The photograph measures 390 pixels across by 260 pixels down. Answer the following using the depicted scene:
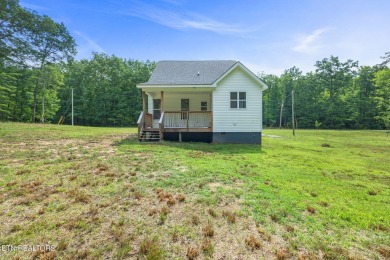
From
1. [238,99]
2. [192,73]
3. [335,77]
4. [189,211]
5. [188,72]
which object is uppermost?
[335,77]

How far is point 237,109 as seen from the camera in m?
13.1

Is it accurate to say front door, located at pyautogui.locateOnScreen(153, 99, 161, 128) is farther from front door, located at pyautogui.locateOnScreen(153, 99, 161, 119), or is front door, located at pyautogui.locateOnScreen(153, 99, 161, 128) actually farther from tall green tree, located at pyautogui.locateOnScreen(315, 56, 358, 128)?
tall green tree, located at pyautogui.locateOnScreen(315, 56, 358, 128)

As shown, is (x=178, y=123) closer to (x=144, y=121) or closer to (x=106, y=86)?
(x=144, y=121)

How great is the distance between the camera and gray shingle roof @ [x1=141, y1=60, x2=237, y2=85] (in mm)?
13625

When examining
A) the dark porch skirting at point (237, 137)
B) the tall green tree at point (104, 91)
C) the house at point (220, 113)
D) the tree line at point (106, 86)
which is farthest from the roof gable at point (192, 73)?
the tall green tree at point (104, 91)

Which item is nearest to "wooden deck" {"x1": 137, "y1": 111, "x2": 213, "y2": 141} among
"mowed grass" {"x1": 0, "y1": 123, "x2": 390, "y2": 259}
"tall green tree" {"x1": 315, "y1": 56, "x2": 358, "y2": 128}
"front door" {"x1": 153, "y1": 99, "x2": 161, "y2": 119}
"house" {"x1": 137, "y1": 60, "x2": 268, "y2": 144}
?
"house" {"x1": 137, "y1": 60, "x2": 268, "y2": 144}

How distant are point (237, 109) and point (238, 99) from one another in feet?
2.18

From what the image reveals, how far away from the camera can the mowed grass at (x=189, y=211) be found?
9.91ft

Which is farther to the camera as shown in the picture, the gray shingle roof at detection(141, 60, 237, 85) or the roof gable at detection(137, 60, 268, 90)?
the gray shingle roof at detection(141, 60, 237, 85)

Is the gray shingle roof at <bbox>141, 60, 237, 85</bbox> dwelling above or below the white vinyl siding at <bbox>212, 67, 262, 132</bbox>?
above

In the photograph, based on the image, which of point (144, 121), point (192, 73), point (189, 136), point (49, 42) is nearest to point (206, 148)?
point (189, 136)

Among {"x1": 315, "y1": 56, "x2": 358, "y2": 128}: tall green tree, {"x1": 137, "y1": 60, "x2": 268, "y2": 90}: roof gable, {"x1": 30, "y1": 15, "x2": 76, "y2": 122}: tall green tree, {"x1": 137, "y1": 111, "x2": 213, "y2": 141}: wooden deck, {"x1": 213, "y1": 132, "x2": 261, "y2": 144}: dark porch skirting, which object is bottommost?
{"x1": 213, "y1": 132, "x2": 261, "y2": 144}: dark porch skirting

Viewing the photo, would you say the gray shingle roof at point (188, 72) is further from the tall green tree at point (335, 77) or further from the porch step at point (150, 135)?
the tall green tree at point (335, 77)

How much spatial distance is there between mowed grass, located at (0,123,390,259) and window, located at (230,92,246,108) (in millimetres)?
6985
